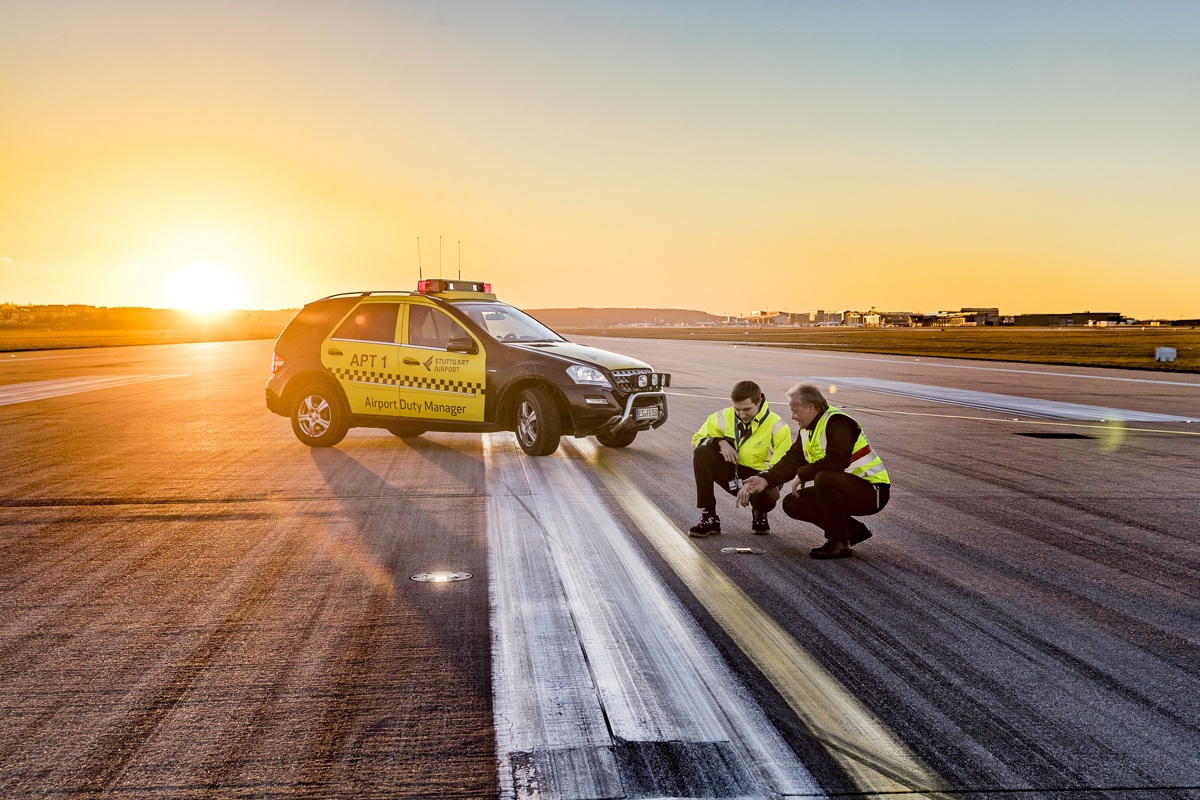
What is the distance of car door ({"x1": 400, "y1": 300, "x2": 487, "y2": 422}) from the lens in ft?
36.7

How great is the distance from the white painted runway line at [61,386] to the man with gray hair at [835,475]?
1706 centimetres

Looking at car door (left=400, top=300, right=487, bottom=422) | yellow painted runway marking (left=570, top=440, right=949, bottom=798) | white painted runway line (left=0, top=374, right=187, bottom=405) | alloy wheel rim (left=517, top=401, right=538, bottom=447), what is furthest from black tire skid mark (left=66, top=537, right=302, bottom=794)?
white painted runway line (left=0, top=374, right=187, bottom=405)

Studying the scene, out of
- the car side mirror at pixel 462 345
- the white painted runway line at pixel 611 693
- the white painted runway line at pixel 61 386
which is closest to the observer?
the white painted runway line at pixel 611 693

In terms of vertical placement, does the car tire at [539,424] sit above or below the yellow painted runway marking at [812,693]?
above

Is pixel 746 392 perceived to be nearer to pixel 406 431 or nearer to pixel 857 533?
pixel 857 533

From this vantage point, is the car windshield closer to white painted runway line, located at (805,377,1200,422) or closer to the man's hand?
the man's hand

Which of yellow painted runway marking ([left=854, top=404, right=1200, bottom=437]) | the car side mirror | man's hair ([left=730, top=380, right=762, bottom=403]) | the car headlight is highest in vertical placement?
the car side mirror

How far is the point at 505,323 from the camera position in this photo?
11930mm

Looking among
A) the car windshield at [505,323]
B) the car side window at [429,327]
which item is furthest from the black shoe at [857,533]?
the car side window at [429,327]

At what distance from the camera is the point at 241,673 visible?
4141 millimetres

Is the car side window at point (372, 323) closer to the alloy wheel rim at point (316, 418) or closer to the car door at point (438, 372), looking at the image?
the car door at point (438, 372)

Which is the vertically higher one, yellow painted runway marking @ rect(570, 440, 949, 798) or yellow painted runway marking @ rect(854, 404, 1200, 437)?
yellow painted runway marking @ rect(854, 404, 1200, 437)

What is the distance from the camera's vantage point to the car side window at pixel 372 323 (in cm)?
1166

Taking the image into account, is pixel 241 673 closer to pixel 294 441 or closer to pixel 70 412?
pixel 294 441
